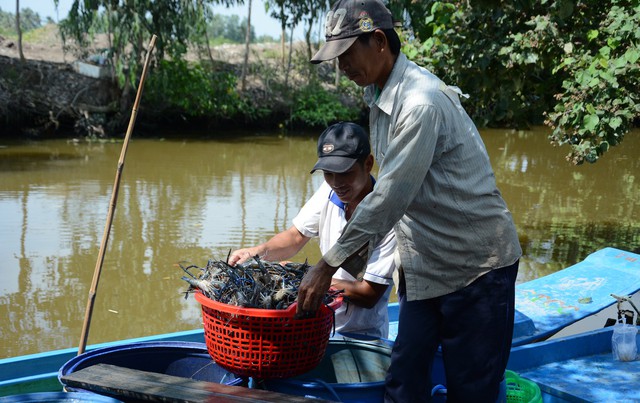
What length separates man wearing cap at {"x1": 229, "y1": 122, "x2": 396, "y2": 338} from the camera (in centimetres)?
256

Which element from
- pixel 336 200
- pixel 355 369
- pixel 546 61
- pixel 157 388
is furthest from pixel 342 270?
pixel 546 61

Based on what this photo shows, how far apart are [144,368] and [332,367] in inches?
27.0

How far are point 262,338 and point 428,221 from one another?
0.60 m

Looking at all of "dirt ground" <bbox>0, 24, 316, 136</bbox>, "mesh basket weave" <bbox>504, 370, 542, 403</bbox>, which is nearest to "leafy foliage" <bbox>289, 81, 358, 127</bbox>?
"dirt ground" <bbox>0, 24, 316, 136</bbox>

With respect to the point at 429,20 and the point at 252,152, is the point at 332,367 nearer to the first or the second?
the point at 429,20

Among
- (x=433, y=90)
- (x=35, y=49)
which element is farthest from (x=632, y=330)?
(x=35, y=49)

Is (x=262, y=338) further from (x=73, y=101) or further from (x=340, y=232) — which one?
(x=73, y=101)

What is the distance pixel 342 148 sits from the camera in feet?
8.39

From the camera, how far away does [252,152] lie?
593 inches

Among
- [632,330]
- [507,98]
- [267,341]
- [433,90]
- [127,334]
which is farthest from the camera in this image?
[507,98]

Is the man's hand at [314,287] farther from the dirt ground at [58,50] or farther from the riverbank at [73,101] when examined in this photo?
the dirt ground at [58,50]

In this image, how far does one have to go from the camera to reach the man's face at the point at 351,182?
2602mm

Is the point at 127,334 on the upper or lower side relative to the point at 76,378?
lower

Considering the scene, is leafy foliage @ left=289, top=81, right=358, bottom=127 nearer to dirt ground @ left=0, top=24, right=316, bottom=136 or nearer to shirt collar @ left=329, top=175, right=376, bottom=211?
dirt ground @ left=0, top=24, right=316, bottom=136
